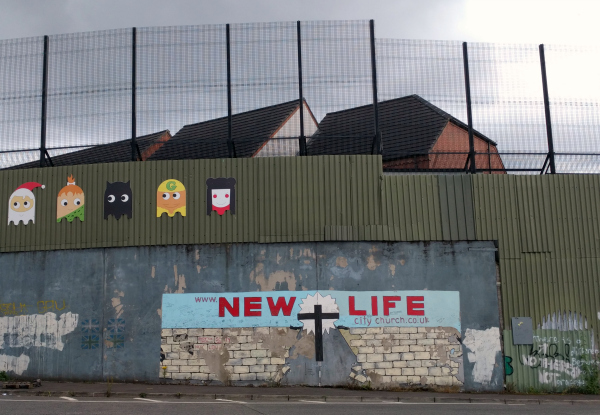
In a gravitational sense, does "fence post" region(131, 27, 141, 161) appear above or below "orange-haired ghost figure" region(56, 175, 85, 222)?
above

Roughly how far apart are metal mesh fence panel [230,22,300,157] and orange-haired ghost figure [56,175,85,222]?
4.68 metres

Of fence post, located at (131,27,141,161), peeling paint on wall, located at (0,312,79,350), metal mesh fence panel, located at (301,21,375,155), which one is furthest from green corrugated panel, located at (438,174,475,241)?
peeling paint on wall, located at (0,312,79,350)

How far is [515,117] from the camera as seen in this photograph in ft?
62.4

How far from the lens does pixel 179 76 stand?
19297mm

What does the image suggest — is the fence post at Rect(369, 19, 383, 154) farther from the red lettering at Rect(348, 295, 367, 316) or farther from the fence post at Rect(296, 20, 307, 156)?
the red lettering at Rect(348, 295, 367, 316)

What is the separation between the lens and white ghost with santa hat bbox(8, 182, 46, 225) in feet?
58.8

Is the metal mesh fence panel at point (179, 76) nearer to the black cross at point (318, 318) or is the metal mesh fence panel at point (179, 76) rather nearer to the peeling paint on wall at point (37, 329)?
Result: the peeling paint on wall at point (37, 329)

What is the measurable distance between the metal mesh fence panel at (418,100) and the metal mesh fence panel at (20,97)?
405 inches

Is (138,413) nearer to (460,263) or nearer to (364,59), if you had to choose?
(460,263)

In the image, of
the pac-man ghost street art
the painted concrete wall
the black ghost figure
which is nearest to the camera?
the painted concrete wall

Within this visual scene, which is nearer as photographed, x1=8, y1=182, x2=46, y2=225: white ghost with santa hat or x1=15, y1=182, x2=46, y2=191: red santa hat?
x1=8, y1=182, x2=46, y2=225: white ghost with santa hat

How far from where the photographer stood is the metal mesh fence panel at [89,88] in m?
19.1

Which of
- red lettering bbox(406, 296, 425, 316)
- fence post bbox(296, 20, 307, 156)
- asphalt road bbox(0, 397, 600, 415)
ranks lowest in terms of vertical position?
asphalt road bbox(0, 397, 600, 415)

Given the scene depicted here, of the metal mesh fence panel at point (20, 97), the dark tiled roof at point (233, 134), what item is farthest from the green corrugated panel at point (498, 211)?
the metal mesh fence panel at point (20, 97)
